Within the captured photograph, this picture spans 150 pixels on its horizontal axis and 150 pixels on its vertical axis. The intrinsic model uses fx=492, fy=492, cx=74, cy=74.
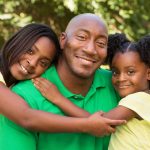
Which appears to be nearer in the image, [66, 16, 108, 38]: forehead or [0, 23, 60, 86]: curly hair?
[66, 16, 108, 38]: forehead

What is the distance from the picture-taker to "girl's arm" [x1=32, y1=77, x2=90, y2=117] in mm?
3292

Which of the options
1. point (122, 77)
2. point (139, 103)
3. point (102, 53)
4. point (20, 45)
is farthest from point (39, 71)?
point (139, 103)

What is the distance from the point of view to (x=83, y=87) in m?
3.57

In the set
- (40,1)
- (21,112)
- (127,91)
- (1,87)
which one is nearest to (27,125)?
(21,112)

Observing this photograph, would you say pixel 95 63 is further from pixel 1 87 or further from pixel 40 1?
pixel 40 1

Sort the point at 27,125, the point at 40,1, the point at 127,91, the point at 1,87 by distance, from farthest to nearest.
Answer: the point at 40,1 → the point at 127,91 → the point at 1,87 → the point at 27,125

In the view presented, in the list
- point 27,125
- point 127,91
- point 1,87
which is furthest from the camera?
point 127,91

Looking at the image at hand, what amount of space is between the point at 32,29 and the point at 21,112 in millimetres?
707

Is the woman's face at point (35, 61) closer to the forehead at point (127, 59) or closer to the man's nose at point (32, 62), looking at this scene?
the man's nose at point (32, 62)

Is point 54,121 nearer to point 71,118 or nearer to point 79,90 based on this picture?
point 71,118

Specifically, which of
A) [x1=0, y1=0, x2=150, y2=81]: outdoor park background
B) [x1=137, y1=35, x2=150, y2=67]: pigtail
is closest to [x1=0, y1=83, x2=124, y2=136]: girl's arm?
[x1=137, y1=35, x2=150, y2=67]: pigtail

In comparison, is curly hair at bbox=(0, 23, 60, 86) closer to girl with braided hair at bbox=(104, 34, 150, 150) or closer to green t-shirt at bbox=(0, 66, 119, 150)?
green t-shirt at bbox=(0, 66, 119, 150)

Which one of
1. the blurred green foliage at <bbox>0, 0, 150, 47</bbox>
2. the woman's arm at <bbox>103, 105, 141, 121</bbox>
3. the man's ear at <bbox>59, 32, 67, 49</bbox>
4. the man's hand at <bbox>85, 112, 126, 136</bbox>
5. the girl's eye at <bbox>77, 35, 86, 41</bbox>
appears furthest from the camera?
the blurred green foliage at <bbox>0, 0, 150, 47</bbox>

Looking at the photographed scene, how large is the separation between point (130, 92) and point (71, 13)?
4.62 meters
